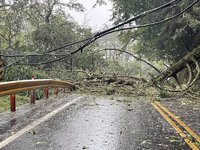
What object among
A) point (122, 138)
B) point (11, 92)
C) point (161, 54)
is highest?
point (161, 54)

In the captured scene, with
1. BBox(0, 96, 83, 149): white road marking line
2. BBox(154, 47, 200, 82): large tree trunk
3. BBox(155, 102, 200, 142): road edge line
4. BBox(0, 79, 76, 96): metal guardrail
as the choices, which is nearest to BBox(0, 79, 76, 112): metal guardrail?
BBox(0, 79, 76, 96): metal guardrail

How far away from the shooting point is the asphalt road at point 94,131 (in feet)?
20.1

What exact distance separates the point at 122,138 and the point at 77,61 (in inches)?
724

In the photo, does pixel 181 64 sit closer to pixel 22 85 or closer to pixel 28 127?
pixel 22 85

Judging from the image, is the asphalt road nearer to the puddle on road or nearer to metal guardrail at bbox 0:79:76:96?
the puddle on road

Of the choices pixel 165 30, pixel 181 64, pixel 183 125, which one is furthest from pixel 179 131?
pixel 165 30

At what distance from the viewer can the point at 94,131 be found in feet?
24.1

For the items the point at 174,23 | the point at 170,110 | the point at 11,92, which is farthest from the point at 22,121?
the point at 174,23

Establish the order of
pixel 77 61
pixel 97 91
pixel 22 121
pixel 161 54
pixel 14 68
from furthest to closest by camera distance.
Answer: pixel 161 54 < pixel 77 61 < pixel 14 68 < pixel 97 91 < pixel 22 121

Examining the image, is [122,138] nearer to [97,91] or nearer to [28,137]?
[28,137]

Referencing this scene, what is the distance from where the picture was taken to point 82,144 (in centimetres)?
617

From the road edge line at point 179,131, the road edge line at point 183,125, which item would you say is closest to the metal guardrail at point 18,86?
the road edge line at point 179,131

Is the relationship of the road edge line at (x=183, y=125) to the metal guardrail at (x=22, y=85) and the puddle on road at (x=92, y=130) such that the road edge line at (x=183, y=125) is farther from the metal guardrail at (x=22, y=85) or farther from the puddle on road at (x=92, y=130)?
the metal guardrail at (x=22, y=85)

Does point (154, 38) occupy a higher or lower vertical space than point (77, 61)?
higher
